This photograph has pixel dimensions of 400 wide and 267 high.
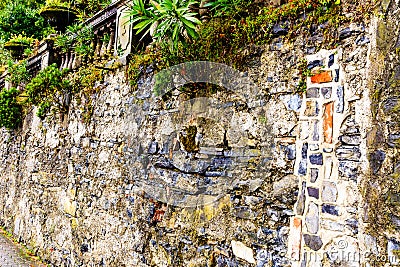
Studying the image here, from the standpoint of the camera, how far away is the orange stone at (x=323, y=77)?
102 inches

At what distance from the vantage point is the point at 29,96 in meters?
7.08

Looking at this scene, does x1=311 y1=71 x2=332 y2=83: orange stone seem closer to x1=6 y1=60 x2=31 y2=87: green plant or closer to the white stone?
the white stone

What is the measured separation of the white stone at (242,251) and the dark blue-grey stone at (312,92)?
3.75 feet

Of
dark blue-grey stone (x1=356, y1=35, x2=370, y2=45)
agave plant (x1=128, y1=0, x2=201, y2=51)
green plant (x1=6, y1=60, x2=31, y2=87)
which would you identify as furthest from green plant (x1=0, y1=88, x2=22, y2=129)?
dark blue-grey stone (x1=356, y1=35, x2=370, y2=45)

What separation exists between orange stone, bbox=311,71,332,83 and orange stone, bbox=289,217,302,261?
0.89 m

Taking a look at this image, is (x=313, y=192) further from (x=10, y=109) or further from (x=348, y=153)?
(x=10, y=109)

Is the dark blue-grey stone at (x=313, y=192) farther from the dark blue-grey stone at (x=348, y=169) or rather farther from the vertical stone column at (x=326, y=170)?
the dark blue-grey stone at (x=348, y=169)

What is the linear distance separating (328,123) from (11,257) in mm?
5457

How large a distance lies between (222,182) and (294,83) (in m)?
0.96

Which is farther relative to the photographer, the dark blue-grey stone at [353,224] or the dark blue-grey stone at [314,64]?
the dark blue-grey stone at [314,64]

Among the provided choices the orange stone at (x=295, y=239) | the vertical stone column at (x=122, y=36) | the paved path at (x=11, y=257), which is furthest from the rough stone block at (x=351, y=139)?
the paved path at (x=11, y=257)

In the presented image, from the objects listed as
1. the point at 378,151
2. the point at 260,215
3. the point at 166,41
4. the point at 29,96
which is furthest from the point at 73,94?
the point at 378,151

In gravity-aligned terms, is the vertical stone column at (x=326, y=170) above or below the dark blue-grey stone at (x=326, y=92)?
below

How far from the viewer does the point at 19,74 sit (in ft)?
25.7
